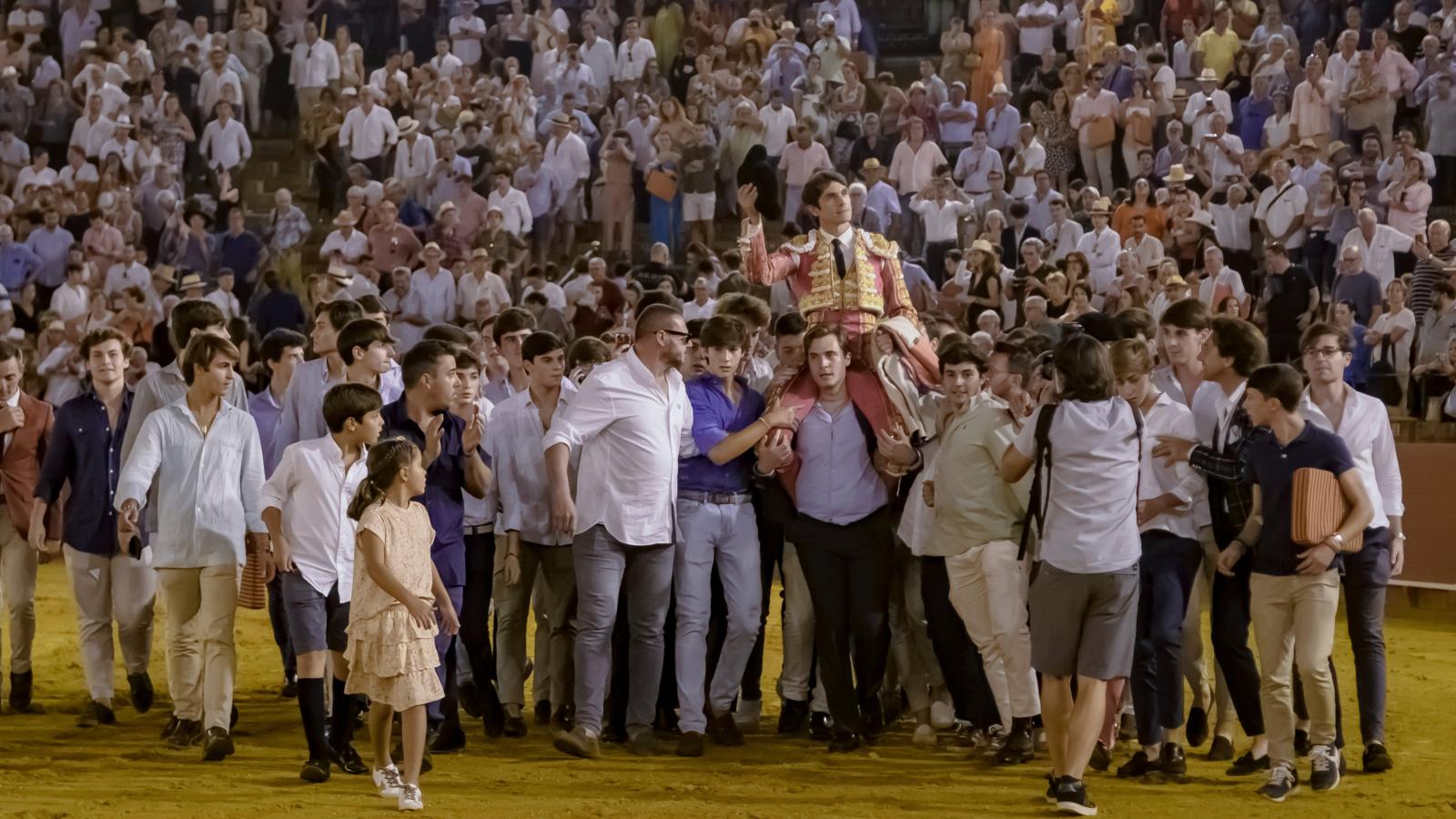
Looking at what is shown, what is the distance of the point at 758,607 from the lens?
8750 millimetres

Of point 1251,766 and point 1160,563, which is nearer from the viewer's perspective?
point 1160,563

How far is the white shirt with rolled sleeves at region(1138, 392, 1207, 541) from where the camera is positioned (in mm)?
7883

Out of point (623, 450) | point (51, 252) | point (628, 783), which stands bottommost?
point (628, 783)

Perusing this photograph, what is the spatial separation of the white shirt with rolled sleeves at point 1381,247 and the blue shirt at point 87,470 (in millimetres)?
10728

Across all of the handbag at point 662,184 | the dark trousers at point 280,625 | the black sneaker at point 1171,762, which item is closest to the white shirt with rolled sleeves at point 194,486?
the dark trousers at point 280,625

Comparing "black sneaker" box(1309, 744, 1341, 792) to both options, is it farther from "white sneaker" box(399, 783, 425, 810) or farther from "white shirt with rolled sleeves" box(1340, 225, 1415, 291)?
"white shirt with rolled sleeves" box(1340, 225, 1415, 291)

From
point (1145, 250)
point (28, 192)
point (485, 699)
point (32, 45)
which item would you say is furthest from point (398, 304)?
point (485, 699)

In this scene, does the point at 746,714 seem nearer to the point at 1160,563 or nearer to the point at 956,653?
the point at 956,653

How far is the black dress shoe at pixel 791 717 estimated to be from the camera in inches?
360

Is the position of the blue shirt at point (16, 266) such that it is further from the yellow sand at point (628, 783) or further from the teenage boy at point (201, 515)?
the teenage boy at point (201, 515)

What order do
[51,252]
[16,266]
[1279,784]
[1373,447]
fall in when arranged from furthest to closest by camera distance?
[51,252], [16,266], [1373,447], [1279,784]

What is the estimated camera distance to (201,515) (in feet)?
27.4

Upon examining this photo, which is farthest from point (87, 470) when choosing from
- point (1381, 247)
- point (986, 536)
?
point (1381, 247)

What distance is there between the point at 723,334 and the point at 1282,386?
2.49 metres
